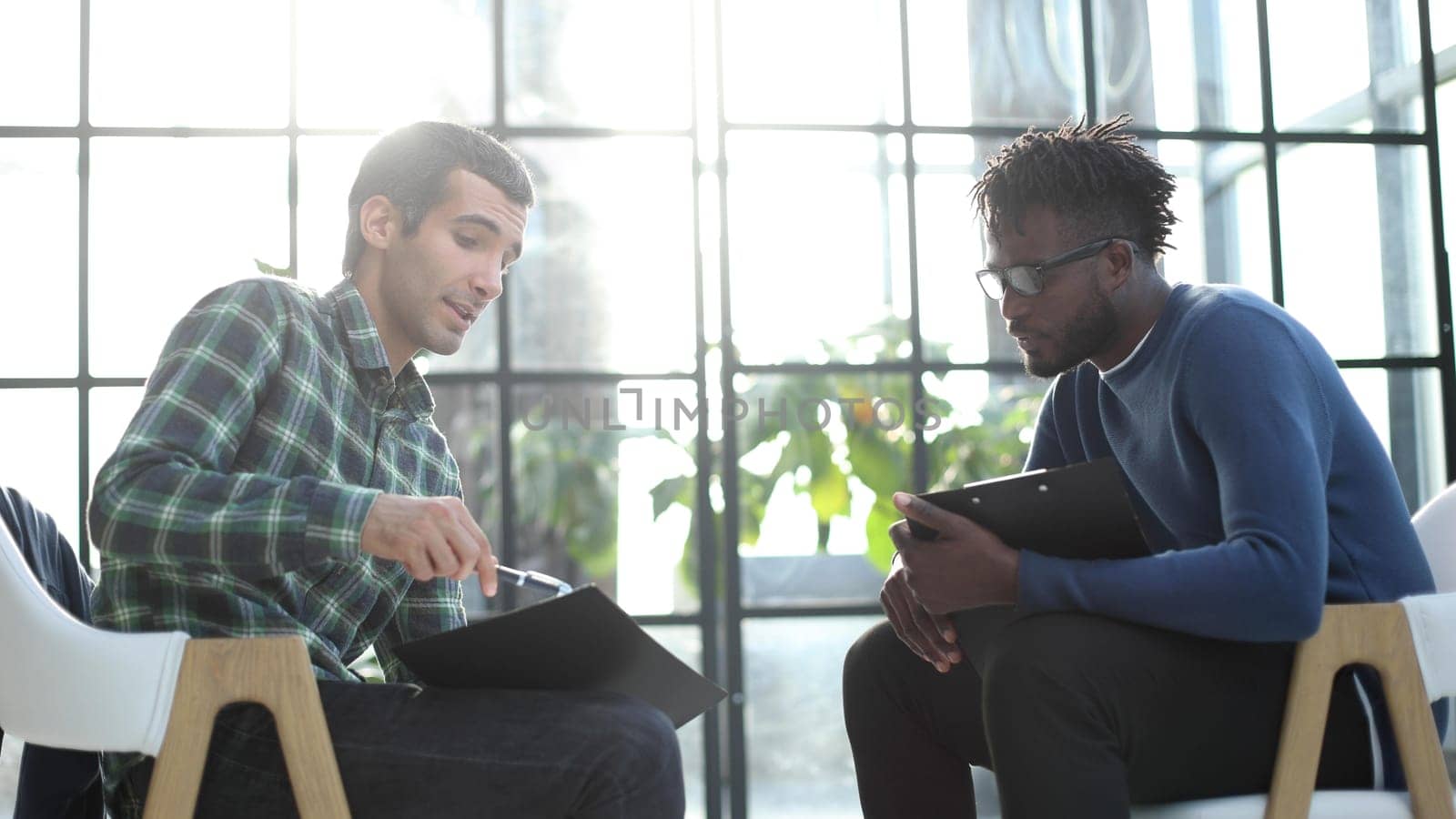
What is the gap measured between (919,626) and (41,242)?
2.36m

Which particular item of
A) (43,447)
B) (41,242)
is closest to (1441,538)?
(43,447)

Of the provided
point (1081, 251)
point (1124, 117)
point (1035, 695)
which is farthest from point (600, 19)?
point (1035, 695)

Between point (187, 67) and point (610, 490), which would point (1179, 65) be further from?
point (187, 67)

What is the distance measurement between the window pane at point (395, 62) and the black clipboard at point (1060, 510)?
1.95 meters

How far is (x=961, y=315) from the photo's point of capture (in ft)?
10.5

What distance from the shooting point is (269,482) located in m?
1.41

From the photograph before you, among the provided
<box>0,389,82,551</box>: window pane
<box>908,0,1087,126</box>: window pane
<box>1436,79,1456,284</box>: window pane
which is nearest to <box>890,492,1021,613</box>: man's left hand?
<box>908,0,1087,126</box>: window pane

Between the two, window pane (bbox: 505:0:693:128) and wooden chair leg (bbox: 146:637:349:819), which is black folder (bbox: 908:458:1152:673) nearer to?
wooden chair leg (bbox: 146:637:349:819)

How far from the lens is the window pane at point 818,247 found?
316 cm

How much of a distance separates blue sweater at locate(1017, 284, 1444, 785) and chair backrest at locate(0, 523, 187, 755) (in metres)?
0.96

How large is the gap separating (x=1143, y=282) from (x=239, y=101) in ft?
7.22

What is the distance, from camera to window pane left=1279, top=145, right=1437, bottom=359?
3.27 metres

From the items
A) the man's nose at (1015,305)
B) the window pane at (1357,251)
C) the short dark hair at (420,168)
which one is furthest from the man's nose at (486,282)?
the window pane at (1357,251)

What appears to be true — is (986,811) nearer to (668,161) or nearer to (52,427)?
(668,161)
